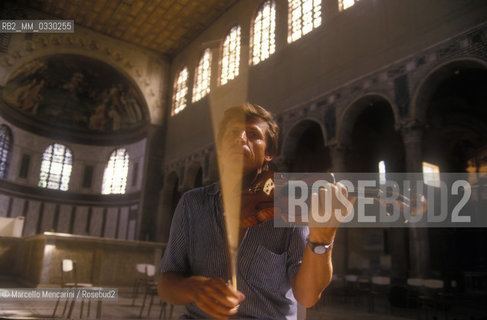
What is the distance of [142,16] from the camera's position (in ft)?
62.1

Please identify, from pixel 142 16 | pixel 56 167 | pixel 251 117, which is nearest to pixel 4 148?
pixel 56 167

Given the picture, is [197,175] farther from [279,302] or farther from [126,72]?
[279,302]

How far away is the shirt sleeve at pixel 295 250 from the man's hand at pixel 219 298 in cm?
41

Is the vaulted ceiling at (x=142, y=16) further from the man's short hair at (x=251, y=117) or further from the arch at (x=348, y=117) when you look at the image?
the man's short hair at (x=251, y=117)

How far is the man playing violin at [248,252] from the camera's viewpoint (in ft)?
Answer: 4.19

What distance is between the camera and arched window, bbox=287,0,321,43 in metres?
13.1

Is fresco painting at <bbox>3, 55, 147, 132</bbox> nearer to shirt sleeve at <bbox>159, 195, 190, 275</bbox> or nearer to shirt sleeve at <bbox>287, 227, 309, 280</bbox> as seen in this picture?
shirt sleeve at <bbox>159, 195, 190, 275</bbox>

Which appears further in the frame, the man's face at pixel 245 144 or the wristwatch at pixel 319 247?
the man's face at pixel 245 144

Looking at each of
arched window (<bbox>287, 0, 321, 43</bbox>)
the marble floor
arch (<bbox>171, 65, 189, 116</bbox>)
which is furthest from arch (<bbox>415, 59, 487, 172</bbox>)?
arch (<bbox>171, 65, 189, 116</bbox>)

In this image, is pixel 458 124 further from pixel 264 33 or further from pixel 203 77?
pixel 203 77

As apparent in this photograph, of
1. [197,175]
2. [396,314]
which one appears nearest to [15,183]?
[197,175]

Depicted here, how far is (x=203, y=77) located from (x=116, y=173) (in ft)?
31.5

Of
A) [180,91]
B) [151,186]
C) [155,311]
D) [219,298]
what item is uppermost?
[180,91]

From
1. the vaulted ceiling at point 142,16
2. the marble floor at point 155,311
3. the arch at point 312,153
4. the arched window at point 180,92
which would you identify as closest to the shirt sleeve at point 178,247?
the marble floor at point 155,311
